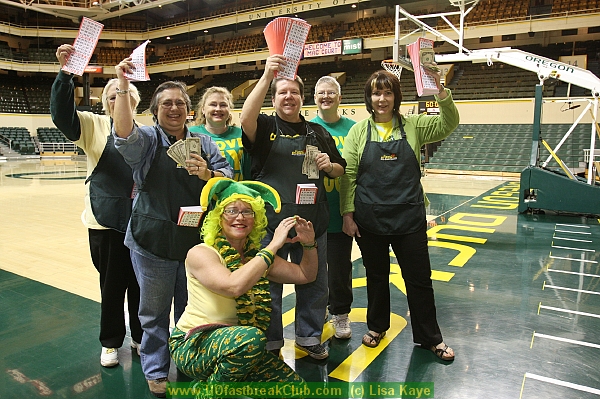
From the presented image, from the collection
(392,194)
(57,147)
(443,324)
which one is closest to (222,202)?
(392,194)

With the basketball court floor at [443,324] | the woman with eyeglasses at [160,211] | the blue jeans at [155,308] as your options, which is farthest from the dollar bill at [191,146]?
the basketball court floor at [443,324]

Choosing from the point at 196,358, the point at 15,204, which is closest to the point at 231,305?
the point at 196,358

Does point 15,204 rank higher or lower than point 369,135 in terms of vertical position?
lower

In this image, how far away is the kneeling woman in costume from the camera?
164 cm

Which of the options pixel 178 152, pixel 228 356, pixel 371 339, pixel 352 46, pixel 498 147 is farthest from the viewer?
pixel 352 46

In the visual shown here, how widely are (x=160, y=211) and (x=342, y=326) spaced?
1381mm

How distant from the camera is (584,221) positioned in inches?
253

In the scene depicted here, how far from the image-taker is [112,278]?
2.32 m

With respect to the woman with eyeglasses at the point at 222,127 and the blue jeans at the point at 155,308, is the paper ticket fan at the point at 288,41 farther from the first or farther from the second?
the blue jeans at the point at 155,308

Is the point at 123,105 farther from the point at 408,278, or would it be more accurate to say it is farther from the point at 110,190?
the point at 408,278

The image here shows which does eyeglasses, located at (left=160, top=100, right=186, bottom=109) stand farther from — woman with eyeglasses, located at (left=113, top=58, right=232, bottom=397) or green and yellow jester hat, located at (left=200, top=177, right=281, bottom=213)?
green and yellow jester hat, located at (left=200, top=177, right=281, bottom=213)

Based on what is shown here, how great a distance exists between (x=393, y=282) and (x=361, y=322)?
0.91 meters

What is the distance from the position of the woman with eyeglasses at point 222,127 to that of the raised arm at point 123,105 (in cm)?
89

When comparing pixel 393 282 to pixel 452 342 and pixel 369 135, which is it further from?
pixel 369 135
